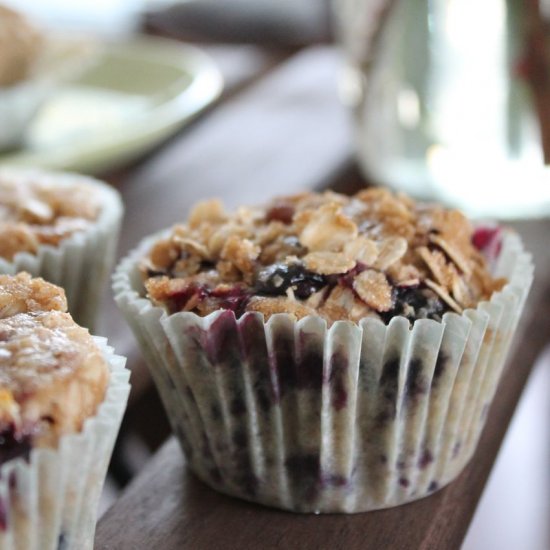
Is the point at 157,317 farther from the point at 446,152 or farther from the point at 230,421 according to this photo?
the point at 446,152

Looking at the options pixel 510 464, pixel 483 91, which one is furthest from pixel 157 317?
pixel 483 91

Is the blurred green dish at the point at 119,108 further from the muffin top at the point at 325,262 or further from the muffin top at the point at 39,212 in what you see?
the muffin top at the point at 325,262

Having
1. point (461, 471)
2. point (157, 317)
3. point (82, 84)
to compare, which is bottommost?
point (82, 84)

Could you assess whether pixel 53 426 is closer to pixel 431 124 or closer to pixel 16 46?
pixel 431 124

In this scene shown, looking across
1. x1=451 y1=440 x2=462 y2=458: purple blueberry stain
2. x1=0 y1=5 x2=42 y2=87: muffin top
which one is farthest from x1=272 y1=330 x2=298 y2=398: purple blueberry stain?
x1=0 y1=5 x2=42 y2=87: muffin top

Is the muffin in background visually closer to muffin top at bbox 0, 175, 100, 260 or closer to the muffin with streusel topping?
the muffin with streusel topping

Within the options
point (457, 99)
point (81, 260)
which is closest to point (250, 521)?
point (81, 260)

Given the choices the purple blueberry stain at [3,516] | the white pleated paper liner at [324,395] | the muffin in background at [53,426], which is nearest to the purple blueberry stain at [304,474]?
the white pleated paper liner at [324,395]
